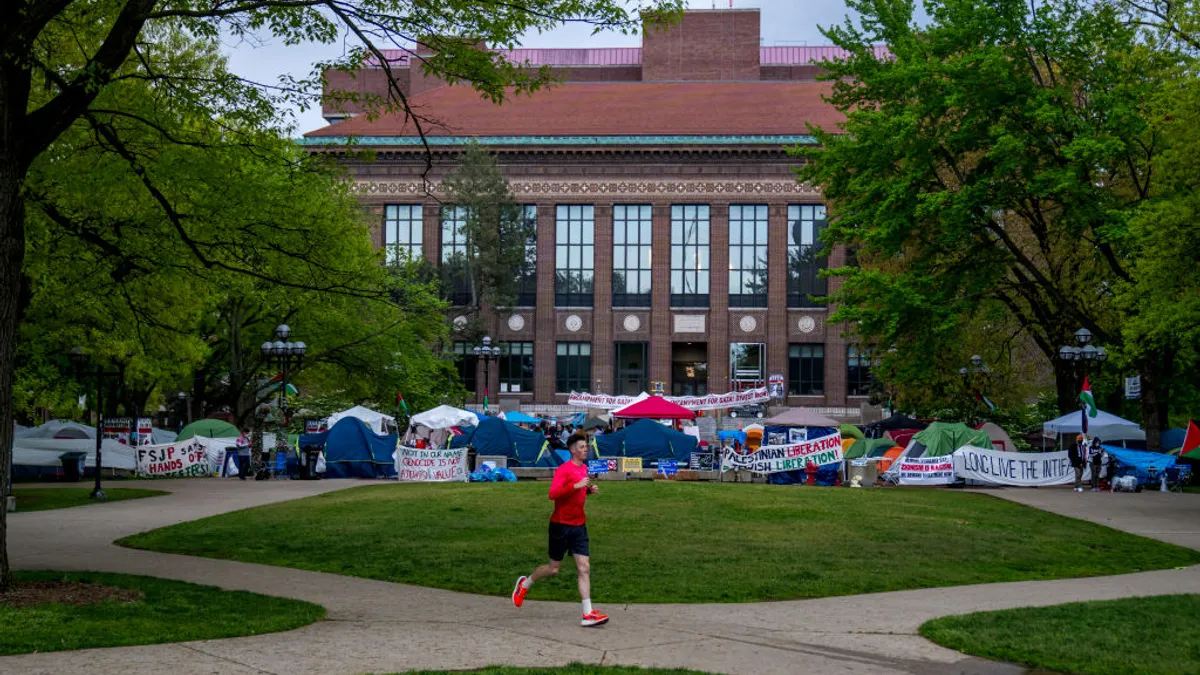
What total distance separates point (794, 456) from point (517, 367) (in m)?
40.7

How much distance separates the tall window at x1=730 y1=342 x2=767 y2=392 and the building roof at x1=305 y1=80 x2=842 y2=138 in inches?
488

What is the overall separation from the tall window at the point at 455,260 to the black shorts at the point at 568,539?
59.9 meters

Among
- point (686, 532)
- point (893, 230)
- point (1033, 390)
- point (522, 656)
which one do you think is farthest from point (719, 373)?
point (522, 656)

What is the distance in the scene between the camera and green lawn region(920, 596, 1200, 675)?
9.42 m

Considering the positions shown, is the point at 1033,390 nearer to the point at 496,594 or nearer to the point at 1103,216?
the point at 1103,216

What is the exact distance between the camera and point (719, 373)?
71.8 m

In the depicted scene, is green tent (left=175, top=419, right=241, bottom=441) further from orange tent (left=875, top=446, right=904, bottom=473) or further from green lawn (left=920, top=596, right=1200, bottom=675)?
green lawn (left=920, top=596, right=1200, bottom=675)

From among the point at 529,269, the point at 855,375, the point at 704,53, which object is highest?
the point at 704,53

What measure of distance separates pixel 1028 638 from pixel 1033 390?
44814 mm

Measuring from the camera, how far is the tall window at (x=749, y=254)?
7212cm

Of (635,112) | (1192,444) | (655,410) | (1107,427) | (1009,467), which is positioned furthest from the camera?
(635,112)

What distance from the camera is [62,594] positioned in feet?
39.9

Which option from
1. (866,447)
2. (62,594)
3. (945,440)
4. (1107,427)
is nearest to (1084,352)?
(945,440)

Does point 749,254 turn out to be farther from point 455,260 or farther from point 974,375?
point 974,375
